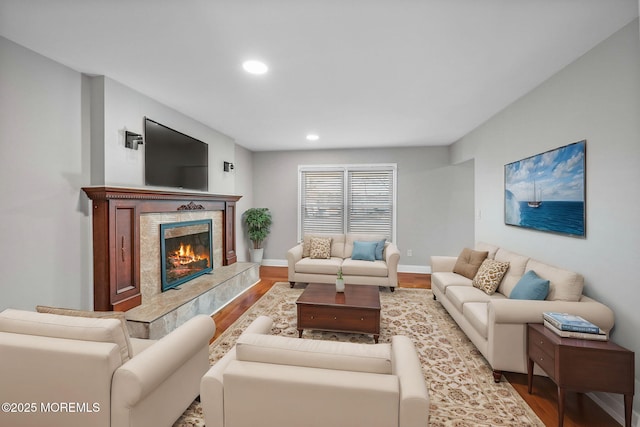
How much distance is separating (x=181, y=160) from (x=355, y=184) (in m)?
3.52

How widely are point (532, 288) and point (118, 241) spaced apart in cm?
396

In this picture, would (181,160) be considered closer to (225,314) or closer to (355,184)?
(225,314)

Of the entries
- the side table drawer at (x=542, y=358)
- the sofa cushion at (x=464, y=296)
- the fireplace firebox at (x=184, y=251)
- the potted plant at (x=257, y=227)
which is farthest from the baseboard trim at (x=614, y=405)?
the potted plant at (x=257, y=227)

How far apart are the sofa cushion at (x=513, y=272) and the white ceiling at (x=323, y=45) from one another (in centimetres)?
183

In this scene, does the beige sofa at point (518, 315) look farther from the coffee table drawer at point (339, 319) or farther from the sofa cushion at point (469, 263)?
the coffee table drawer at point (339, 319)

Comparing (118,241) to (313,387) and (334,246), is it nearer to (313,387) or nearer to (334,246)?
(313,387)

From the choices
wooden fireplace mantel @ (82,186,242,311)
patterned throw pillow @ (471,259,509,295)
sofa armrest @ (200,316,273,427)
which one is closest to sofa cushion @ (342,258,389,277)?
patterned throw pillow @ (471,259,509,295)

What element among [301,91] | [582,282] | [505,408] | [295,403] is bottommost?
[505,408]

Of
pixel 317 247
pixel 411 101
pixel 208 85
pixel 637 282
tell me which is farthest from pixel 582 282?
pixel 208 85

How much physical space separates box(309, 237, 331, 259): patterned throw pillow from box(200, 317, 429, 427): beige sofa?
141 inches

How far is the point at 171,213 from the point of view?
371 centimetres

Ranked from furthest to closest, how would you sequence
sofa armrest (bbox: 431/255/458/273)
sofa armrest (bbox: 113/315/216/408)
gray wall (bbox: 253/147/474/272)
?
gray wall (bbox: 253/147/474/272)
sofa armrest (bbox: 431/255/458/273)
sofa armrest (bbox: 113/315/216/408)

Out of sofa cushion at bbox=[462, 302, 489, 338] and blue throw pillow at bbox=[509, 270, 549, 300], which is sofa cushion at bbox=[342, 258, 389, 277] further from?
blue throw pillow at bbox=[509, 270, 549, 300]

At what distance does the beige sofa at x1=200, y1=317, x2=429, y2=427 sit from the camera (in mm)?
1186
